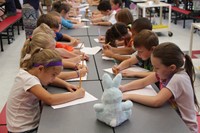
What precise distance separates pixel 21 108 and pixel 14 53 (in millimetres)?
3751

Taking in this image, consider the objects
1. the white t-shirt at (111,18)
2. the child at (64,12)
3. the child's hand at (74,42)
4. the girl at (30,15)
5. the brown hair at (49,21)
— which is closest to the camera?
the brown hair at (49,21)

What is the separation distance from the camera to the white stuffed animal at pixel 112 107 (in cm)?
143

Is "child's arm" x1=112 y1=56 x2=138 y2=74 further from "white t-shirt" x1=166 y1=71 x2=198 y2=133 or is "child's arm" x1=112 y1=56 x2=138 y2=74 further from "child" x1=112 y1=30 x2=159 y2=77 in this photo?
"white t-shirt" x1=166 y1=71 x2=198 y2=133

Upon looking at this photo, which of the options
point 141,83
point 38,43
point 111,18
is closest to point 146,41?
point 141,83

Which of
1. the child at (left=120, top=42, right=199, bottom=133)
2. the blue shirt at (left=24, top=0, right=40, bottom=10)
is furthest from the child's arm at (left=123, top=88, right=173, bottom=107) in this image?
the blue shirt at (left=24, top=0, right=40, bottom=10)

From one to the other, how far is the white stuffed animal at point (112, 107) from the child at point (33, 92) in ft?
1.18

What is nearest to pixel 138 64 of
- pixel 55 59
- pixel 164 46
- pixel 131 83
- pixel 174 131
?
pixel 131 83

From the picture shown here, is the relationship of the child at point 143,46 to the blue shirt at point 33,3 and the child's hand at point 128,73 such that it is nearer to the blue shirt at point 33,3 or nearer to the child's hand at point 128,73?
the child's hand at point 128,73

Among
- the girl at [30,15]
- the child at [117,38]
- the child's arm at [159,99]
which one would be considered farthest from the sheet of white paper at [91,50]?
the girl at [30,15]

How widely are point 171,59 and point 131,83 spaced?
38 cm

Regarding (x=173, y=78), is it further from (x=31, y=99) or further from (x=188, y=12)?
(x=188, y=12)

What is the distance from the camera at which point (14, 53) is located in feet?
17.6

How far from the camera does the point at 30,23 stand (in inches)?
194

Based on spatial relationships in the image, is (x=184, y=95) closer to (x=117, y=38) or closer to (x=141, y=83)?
(x=141, y=83)
